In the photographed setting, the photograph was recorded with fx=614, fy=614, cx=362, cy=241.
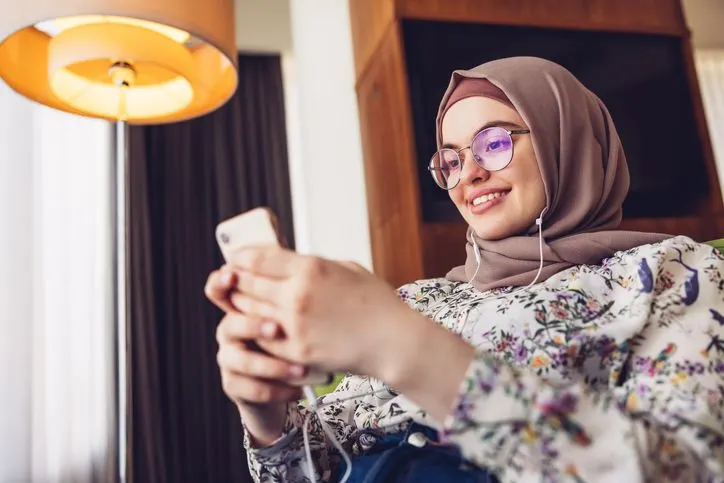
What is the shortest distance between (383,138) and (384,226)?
305 mm

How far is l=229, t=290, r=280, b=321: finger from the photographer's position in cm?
53

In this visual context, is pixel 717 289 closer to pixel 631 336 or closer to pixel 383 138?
pixel 631 336

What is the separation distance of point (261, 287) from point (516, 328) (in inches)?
14.6

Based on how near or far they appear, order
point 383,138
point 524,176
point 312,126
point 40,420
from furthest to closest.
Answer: point 312,126 < point 383,138 < point 40,420 < point 524,176

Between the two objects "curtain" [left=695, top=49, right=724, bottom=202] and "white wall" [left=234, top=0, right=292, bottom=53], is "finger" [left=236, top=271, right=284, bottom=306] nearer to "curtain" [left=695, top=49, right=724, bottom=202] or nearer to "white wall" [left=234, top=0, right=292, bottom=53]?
"white wall" [left=234, top=0, right=292, bottom=53]

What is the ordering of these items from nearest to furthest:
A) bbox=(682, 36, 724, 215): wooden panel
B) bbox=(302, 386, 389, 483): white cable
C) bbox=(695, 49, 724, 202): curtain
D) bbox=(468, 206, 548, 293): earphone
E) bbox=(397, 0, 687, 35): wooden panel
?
bbox=(302, 386, 389, 483): white cable → bbox=(468, 206, 548, 293): earphone → bbox=(397, 0, 687, 35): wooden panel → bbox=(682, 36, 724, 215): wooden panel → bbox=(695, 49, 724, 202): curtain

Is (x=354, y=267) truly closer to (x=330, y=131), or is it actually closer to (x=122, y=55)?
(x=122, y=55)

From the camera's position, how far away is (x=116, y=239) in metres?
2.38

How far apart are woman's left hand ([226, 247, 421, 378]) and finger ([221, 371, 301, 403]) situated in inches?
2.7

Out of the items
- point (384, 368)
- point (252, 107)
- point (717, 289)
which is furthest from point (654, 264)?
point (252, 107)

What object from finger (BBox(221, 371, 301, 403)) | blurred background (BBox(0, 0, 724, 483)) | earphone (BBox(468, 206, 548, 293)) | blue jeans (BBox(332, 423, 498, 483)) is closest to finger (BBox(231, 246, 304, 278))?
finger (BBox(221, 371, 301, 403))

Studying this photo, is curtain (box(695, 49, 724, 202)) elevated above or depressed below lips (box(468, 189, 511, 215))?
above

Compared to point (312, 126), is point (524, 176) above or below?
below

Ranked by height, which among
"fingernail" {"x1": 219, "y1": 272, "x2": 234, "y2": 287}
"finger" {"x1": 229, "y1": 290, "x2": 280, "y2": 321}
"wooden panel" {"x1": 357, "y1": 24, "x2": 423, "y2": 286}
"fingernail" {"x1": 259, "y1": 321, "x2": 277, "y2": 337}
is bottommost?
"fingernail" {"x1": 259, "y1": 321, "x2": 277, "y2": 337}
